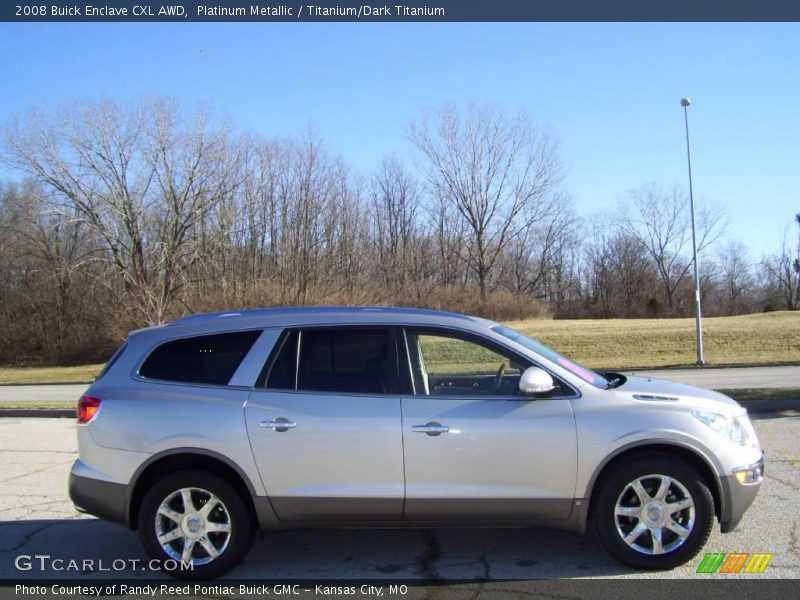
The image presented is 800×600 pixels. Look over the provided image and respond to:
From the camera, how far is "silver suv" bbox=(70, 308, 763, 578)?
4270 millimetres

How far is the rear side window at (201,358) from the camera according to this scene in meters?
4.61

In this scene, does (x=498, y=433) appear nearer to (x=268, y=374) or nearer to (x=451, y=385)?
(x=451, y=385)

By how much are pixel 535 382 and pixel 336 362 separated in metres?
1.36

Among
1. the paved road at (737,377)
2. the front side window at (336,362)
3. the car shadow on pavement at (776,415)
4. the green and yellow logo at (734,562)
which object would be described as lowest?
the paved road at (737,377)

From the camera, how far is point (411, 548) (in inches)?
192

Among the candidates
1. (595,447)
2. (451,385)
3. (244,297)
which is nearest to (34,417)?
(451,385)

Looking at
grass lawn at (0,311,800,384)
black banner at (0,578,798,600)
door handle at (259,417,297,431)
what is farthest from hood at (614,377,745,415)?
grass lawn at (0,311,800,384)

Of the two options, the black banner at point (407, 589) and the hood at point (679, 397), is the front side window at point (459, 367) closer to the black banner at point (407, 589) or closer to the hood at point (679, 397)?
the hood at point (679, 397)

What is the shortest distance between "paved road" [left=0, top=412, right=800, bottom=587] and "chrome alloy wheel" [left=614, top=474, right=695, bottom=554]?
20 centimetres

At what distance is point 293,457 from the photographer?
4324mm

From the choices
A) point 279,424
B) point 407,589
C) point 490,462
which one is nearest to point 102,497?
point 279,424

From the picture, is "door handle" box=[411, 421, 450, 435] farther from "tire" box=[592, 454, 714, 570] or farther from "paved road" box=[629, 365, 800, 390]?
"paved road" box=[629, 365, 800, 390]

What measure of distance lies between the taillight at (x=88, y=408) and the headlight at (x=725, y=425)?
13.3ft

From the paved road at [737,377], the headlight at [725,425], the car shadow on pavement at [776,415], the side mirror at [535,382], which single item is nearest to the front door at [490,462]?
the side mirror at [535,382]
